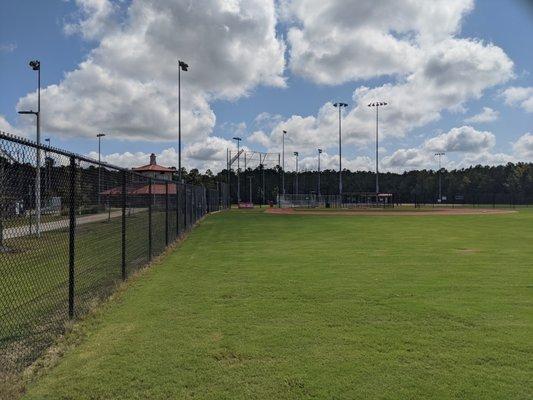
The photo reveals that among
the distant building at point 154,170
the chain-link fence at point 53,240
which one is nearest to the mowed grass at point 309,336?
the chain-link fence at point 53,240

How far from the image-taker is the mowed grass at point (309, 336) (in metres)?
4.04

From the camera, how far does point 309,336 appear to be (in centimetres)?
536

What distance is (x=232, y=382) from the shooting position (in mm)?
4125

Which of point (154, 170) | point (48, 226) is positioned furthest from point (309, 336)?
point (154, 170)

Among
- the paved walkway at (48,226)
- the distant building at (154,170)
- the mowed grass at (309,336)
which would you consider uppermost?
the distant building at (154,170)

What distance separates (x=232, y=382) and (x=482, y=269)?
7395 millimetres

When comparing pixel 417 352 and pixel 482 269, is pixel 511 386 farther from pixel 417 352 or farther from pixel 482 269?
pixel 482 269

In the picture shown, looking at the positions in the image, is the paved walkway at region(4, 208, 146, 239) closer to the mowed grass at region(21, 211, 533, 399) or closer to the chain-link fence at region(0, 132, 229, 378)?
the chain-link fence at region(0, 132, 229, 378)

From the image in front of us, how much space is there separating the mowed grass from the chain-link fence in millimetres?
512

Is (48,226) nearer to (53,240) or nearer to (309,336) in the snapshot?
(53,240)

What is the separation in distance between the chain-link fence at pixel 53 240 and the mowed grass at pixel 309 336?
1.68ft

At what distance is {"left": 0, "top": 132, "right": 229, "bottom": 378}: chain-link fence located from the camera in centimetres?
474

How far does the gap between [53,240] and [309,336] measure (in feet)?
10.7

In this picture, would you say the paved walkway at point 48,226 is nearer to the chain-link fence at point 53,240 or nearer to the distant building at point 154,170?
the chain-link fence at point 53,240
